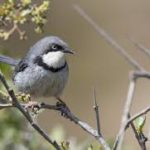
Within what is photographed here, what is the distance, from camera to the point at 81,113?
870 cm

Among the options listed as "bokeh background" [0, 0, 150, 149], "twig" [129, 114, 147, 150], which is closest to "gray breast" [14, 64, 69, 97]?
"twig" [129, 114, 147, 150]

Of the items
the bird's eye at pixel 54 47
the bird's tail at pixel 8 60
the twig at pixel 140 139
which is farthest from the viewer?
the bird's eye at pixel 54 47

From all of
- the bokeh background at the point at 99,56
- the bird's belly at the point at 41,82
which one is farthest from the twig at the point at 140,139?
the bokeh background at the point at 99,56

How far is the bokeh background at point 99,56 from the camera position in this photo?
854 centimetres

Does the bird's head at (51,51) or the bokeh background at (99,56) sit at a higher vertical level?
the bird's head at (51,51)

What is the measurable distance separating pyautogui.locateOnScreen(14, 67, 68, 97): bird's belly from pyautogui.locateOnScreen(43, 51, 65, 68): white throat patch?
2.0 inches

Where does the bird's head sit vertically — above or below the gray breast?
Answer: above

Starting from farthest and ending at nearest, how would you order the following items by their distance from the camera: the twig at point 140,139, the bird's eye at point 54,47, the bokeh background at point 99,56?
the bokeh background at point 99,56 < the bird's eye at point 54,47 < the twig at point 140,139

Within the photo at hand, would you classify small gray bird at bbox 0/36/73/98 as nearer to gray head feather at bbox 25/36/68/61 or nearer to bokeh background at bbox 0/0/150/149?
gray head feather at bbox 25/36/68/61

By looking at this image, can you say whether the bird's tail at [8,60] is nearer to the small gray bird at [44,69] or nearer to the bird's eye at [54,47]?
the small gray bird at [44,69]

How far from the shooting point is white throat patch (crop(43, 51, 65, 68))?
3.84 meters

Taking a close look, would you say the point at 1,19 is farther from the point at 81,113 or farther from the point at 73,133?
the point at 81,113

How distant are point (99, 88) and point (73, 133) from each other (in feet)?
5.89

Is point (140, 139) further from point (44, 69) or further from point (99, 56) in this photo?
point (99, 56)
